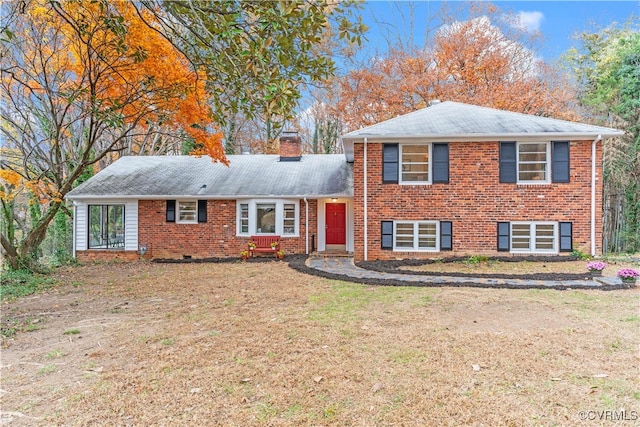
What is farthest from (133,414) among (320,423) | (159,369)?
(320,423)

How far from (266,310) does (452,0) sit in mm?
24517

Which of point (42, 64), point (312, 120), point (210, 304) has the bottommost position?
point (210, 304)

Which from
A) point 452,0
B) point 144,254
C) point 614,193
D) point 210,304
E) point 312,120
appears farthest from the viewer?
point 312,120

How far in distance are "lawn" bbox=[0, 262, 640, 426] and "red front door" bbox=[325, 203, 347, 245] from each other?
305 inches

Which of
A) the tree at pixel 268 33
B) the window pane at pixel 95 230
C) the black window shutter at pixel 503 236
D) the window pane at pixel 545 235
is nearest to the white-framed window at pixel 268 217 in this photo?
the window pane at pixel 95 230

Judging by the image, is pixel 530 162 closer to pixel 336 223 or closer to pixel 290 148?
pixel 336 223

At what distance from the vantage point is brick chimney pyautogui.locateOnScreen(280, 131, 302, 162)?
1803cm

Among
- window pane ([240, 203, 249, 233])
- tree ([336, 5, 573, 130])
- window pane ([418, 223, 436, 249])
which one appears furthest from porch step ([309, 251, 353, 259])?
tree ([336, 5, 573, 130])

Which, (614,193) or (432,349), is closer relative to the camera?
(432,349)

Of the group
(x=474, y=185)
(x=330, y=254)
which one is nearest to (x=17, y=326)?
(x=330, y=254)

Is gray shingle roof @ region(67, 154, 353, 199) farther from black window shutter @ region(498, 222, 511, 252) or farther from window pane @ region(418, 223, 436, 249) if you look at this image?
black window shutter @ region(498, 222, 511, 252)

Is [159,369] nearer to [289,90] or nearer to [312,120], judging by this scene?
[289,90]

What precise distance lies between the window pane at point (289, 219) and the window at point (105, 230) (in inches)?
290

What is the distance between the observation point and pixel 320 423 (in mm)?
3023
